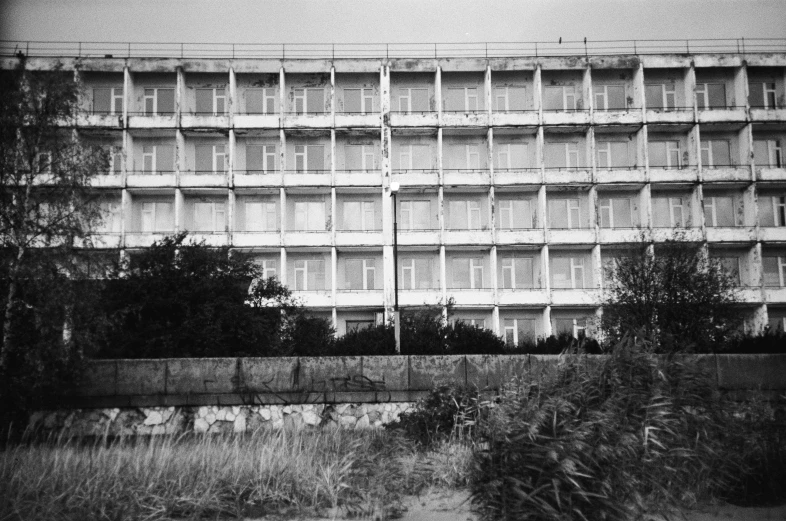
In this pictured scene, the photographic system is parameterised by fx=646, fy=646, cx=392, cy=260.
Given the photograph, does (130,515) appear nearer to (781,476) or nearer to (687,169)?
(781,476)

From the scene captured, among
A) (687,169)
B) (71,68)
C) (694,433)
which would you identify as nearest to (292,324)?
(694,433)

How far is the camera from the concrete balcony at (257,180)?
39406 millimetres

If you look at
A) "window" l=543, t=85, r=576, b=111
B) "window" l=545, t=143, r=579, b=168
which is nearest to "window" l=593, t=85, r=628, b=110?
"window" l=543, t=85, r=576, b=111

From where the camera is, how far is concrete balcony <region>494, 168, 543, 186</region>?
39.4 meters

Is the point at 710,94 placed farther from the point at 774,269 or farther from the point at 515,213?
the point at 515,213

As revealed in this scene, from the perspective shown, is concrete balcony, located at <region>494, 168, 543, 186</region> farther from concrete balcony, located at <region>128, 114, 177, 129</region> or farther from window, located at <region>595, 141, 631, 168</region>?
concrete balcony, located at <region>128, 114, 177, 129</region>

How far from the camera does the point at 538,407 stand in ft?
23.1

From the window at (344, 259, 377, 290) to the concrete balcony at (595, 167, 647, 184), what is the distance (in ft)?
48.8

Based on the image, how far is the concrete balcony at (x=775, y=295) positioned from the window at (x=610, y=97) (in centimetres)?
1432

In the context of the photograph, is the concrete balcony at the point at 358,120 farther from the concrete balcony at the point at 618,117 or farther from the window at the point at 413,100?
the concrete balcony at the point at 618,117

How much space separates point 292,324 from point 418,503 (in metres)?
20.5

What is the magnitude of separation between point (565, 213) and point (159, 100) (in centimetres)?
2667

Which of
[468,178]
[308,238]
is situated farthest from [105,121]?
[468,178]

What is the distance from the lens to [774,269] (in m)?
40.0
